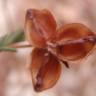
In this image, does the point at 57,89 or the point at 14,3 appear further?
the point at 14,3

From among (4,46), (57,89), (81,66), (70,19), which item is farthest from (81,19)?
(4,46)

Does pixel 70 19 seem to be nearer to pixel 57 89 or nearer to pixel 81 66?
pixel 81 66

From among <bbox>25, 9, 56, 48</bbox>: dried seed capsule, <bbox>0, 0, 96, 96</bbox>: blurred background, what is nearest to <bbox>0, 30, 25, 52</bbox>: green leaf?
<bbox>25, 9, 56, 48</bbox>: dried seed capsule

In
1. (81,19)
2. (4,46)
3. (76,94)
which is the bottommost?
(76,94)

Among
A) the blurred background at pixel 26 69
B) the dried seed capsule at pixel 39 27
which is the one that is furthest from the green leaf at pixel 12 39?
the blurred background at pixel 26 69

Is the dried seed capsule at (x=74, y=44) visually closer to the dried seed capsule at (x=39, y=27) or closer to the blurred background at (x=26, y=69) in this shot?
the dried seed capsule at (x=39, y=27)

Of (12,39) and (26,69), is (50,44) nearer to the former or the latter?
(12,39)
